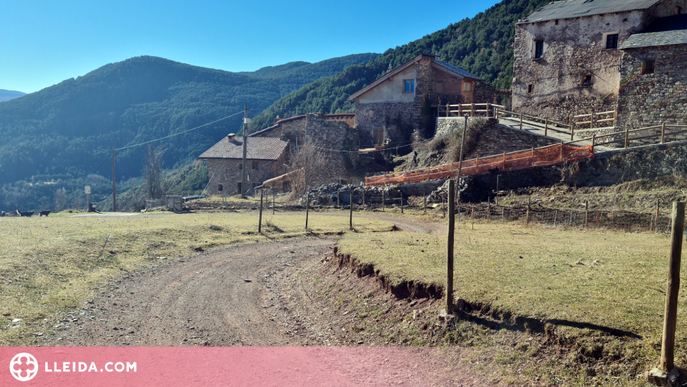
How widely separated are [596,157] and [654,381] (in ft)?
84.1

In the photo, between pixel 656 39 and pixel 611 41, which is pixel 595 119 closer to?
pixel 611 41

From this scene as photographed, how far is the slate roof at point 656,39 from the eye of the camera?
29.3 meters

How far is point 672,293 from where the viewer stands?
6566 millimetres

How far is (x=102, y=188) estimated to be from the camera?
97750 millimetres

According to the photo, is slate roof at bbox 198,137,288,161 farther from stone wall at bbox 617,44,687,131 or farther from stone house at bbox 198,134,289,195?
stone wall at bbox 617,44,687,131

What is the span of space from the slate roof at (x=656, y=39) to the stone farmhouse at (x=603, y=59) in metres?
0.05

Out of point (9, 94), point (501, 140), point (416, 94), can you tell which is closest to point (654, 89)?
point (501, 140)

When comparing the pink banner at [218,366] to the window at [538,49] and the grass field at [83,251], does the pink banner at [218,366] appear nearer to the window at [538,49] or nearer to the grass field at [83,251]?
the grass field at [83,251]

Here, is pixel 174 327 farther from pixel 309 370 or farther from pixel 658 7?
pixel 658 7

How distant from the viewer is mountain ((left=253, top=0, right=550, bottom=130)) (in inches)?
2859

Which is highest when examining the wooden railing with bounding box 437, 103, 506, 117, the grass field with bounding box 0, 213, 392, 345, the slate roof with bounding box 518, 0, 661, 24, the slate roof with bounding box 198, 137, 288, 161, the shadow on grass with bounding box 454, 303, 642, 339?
the slate roof with bounding box 518, 0, 661, 24

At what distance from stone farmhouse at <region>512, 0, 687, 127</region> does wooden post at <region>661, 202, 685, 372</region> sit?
1126 inches

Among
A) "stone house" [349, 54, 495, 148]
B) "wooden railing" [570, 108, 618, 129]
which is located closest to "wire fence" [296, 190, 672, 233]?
"wooden railing" [570, 108, 618, 129]

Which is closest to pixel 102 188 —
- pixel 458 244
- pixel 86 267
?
pixel 86 267
